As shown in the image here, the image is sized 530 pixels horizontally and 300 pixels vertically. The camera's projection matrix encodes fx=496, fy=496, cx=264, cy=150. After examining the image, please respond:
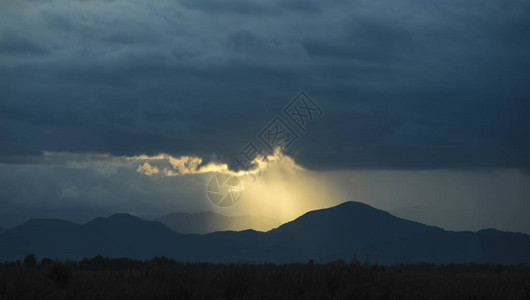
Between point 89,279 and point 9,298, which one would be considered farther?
point 89,279

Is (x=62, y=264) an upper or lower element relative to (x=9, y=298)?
upper

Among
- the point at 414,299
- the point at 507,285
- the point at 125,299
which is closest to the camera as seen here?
the point at 125,299

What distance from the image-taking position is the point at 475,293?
1920 centimetres

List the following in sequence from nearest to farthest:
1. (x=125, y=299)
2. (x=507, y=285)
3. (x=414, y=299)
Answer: (x=125, y=299) → (x=414, y=299) → (x=507, y=285)

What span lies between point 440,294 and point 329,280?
165 inches

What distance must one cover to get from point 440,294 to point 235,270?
7.92 metres

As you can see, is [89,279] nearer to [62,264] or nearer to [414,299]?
[62,264]

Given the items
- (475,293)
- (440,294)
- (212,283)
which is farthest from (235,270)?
(475,293)

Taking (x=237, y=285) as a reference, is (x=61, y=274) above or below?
above

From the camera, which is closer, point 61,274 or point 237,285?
point 237,285

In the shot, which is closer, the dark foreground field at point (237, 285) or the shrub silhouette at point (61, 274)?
the dark foreground field at point (237, 285)

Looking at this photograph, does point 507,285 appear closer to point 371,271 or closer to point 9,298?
point 371,271

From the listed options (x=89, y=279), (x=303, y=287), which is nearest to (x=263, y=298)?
(x=303, y=287)

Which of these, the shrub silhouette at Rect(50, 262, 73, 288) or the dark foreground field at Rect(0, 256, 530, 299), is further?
the shrub silhouette at Rect(50, 262, 73, 288)
